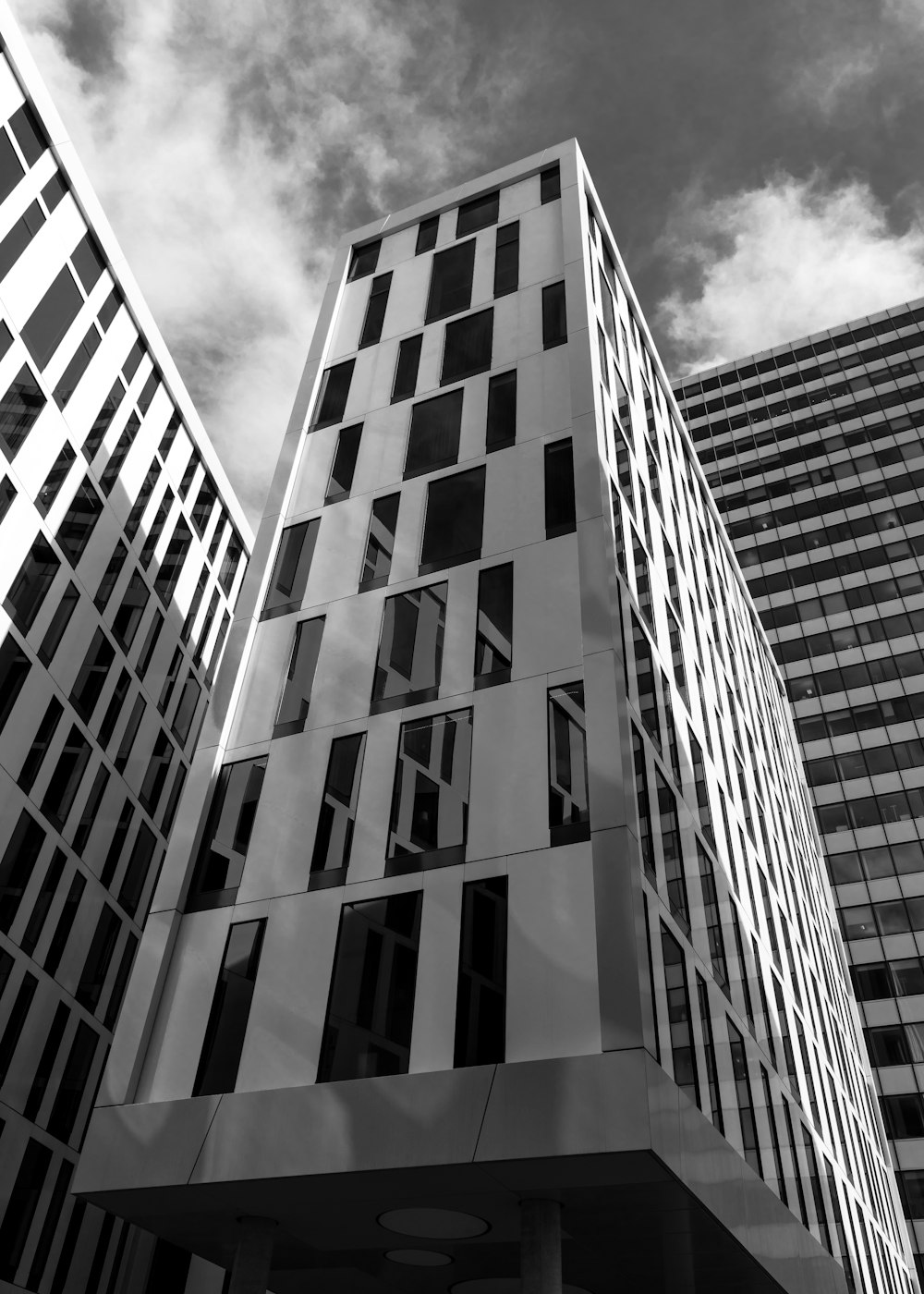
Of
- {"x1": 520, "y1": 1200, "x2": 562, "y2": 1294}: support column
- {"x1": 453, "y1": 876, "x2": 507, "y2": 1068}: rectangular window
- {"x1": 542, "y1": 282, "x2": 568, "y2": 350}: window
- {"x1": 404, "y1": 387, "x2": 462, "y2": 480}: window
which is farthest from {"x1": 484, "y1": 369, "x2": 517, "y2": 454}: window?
{"x1": 520, "y1": 1200, "x2": 562, "y2": 1294}: support column

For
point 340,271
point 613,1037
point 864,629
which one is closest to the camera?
point 613,1037

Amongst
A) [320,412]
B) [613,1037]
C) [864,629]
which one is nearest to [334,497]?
[320,412]

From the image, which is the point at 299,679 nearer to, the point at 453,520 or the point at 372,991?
the point at 453,520

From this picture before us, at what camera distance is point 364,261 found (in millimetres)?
34281

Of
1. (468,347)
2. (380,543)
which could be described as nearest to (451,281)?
(468,347)

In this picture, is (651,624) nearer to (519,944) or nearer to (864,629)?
(519,944)

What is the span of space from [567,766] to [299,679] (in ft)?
23.7

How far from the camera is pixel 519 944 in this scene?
56.9 feet

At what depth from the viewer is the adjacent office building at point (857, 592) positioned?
54250 millimetres

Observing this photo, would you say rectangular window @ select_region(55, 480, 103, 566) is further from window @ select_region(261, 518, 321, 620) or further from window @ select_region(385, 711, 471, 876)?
window @ select_region(385, 711, 471, 876)

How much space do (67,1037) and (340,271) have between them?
83.5 ft

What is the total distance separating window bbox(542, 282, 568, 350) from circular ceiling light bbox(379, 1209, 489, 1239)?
1961 centimetres

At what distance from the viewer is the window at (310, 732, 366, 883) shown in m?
20.0

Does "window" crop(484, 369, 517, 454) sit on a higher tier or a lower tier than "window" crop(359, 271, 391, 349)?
lower
